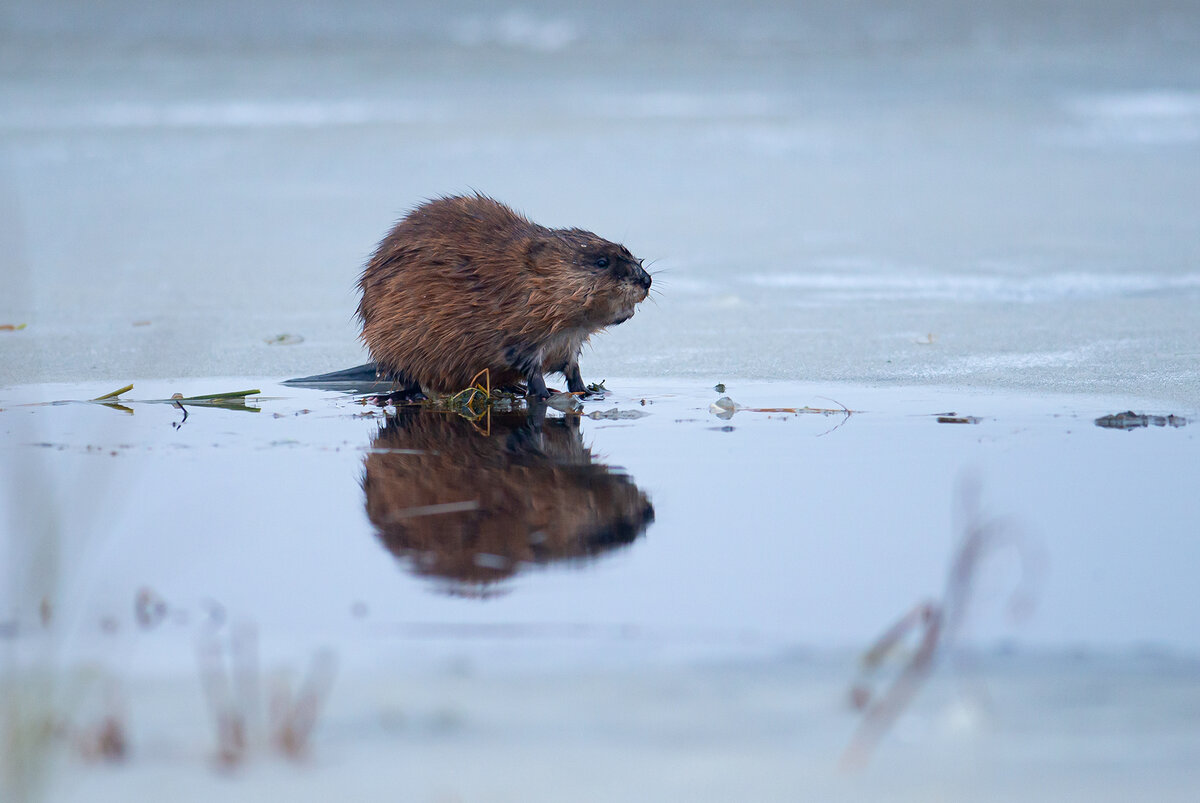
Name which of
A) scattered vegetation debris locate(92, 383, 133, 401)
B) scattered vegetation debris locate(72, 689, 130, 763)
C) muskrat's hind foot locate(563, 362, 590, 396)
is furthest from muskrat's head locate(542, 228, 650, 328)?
scattered vegetation debris locate(72, 689, 130, 763)

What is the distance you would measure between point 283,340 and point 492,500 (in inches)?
102

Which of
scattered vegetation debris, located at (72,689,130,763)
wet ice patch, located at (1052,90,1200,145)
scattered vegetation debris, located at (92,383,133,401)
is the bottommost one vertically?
scattered vegetation debris, located at (72,689,130,763)

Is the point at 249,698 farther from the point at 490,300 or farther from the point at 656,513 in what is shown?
the point at 490,300

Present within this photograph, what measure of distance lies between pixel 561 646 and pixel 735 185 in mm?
7151

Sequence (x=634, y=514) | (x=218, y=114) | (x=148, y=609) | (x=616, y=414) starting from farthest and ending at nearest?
(x=218, y=114) < (x=616, y=414) < (x=634, y=514) < (x=148, y=609)

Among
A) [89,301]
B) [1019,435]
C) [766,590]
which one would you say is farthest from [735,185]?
[766,590]

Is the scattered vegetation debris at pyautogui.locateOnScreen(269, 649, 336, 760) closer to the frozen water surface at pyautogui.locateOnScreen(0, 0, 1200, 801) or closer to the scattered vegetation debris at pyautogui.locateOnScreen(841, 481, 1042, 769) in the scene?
the frozen water surface at pyautogui.locateOnScreen(0, 0, 1200, 801)

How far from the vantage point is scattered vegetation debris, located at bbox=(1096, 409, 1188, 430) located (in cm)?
368

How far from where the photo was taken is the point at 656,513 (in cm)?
294

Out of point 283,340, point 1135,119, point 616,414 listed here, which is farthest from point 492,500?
point 1135,119

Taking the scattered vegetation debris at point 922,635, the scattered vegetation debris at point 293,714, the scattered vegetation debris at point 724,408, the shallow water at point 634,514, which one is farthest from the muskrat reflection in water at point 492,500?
the scattered vegetation debris at point 922,635

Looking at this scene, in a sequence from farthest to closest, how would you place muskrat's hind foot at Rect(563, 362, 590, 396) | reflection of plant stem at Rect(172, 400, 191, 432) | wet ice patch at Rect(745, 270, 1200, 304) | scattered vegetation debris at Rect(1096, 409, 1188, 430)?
1. wet ice patch at Rect(745, 270, 1200, 304)
2. muskrat's hind foot at Rect(563, 362, 590, 396)
3. reflection of plant stem at Rect(172, 400, 191, 432)
4. scattered vegetation debris at Rect(1096, 409, 1188, 430)

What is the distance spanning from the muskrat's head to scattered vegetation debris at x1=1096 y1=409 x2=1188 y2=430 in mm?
1352

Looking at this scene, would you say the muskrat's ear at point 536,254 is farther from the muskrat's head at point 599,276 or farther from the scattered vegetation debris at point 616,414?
the scattered vegetation debris at point 616,414
